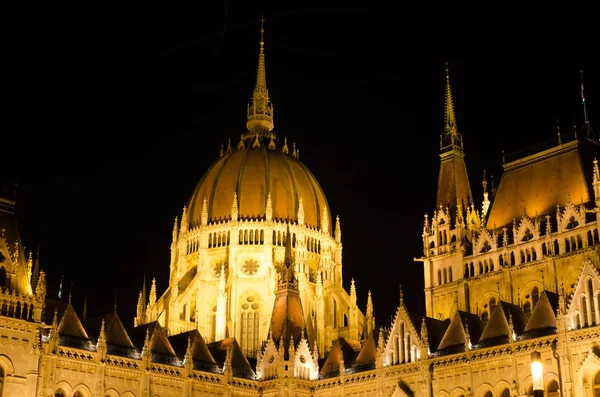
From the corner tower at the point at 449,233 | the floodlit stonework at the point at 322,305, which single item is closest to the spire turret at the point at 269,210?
the floodlit stonework at the point at 322,305

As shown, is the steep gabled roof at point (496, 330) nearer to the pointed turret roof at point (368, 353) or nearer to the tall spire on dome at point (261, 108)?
the pointed turret roof at point (368, 353)

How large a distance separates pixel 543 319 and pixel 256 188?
42.0 meters

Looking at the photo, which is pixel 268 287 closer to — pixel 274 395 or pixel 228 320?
pixel 228 320

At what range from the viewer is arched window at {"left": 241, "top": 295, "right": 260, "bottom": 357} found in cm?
8750

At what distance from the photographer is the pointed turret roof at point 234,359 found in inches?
2795

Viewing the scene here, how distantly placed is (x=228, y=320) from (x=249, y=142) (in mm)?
22605

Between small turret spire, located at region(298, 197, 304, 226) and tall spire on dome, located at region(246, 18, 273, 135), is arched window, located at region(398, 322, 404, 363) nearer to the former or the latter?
small turret spire, located at region(298, 197, 304, 226)

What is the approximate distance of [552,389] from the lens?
55531 millimetres

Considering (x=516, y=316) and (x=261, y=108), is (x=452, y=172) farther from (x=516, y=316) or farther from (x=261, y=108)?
(x=261, y=108)

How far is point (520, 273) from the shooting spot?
226 ft

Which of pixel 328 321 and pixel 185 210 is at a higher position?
pixel 185 210

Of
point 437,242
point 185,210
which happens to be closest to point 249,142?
point 185,210

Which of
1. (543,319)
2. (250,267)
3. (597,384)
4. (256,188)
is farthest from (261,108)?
(597,384)

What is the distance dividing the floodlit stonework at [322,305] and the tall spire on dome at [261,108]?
5.53m
